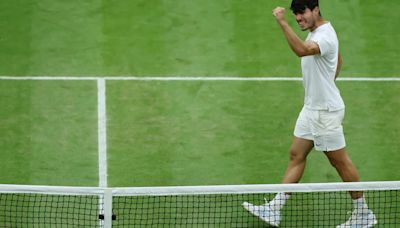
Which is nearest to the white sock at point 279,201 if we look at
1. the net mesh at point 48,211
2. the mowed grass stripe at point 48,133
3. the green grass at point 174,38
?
the net mesh at point 48,211

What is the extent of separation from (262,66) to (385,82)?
5.22ft

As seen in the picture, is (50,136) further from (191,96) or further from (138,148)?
(191,96)

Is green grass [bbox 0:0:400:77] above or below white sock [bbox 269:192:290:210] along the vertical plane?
above

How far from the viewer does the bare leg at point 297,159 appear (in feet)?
33.9

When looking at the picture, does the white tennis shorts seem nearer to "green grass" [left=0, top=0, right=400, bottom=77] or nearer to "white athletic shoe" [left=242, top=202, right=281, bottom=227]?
"white athletic shoe" [left=242, top=202, right=281, bottom=227]

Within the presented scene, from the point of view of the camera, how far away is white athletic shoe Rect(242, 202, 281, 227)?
10188 millimetres

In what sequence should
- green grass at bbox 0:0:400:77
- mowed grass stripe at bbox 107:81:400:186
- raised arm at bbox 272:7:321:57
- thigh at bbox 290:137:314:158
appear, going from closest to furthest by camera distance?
raised arm at bbox 272:7:321:57
thigh at bbox 290:137:314:158
mowed grass stripe at bbox 107:81:400:186
green grass at bbox 0:0:400:77

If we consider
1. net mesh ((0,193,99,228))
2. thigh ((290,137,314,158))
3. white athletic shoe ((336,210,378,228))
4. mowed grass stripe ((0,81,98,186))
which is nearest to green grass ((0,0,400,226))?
mowed grass stripe ((0,81,98,186))

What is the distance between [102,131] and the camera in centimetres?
1183

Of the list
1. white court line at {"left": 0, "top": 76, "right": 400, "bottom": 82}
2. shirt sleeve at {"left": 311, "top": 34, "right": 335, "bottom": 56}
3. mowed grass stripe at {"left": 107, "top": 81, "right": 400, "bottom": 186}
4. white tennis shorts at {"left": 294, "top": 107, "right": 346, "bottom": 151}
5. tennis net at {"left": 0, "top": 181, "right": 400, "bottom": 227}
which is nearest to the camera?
shirt sleeve at {"left": 311, "top": 34, "right": 335, "bottom": 56}

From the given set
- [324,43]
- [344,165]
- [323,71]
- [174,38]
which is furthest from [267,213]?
[174,38]

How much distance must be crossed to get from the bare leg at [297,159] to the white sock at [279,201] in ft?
0.50

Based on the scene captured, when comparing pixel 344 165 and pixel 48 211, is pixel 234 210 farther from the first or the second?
pixel 48 211

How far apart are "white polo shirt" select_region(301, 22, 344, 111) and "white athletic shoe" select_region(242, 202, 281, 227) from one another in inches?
43.8
